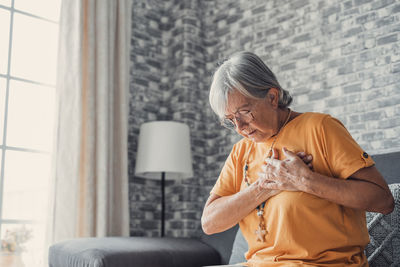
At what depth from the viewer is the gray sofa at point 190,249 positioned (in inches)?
81.1

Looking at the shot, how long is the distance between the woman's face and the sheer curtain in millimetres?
1855

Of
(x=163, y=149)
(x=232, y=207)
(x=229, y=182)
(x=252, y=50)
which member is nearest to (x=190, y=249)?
(x=163, y=149)

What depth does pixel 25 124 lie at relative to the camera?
11.3 feet

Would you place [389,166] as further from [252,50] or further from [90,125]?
[90,125]

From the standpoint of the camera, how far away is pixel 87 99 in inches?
136

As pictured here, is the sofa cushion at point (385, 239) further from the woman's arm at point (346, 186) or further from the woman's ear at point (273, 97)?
the woman's ear at point (273, 97)

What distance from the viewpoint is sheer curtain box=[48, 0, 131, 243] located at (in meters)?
3.29

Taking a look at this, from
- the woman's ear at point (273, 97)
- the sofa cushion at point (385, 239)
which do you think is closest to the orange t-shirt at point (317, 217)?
the woman's ear at point (273, 97)

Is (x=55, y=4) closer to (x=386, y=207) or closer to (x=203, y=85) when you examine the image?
(x=203, y=85)

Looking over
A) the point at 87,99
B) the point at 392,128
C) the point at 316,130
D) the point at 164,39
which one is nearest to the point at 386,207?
the point at 316,130

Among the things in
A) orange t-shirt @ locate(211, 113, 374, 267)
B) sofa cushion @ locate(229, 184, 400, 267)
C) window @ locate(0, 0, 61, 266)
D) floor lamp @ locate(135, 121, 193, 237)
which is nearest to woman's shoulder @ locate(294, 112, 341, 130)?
orange t-shirt @ locate(211, 113, 374, 267)

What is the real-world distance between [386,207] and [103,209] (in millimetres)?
2189

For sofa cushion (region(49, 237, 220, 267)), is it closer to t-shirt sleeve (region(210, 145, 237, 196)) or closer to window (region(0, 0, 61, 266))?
window (region(0, 0, 61, 266))

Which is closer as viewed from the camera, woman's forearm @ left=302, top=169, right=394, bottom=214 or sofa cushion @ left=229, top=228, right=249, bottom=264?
woman's forearm @ left=302, top=169, right=394, bottom=214
